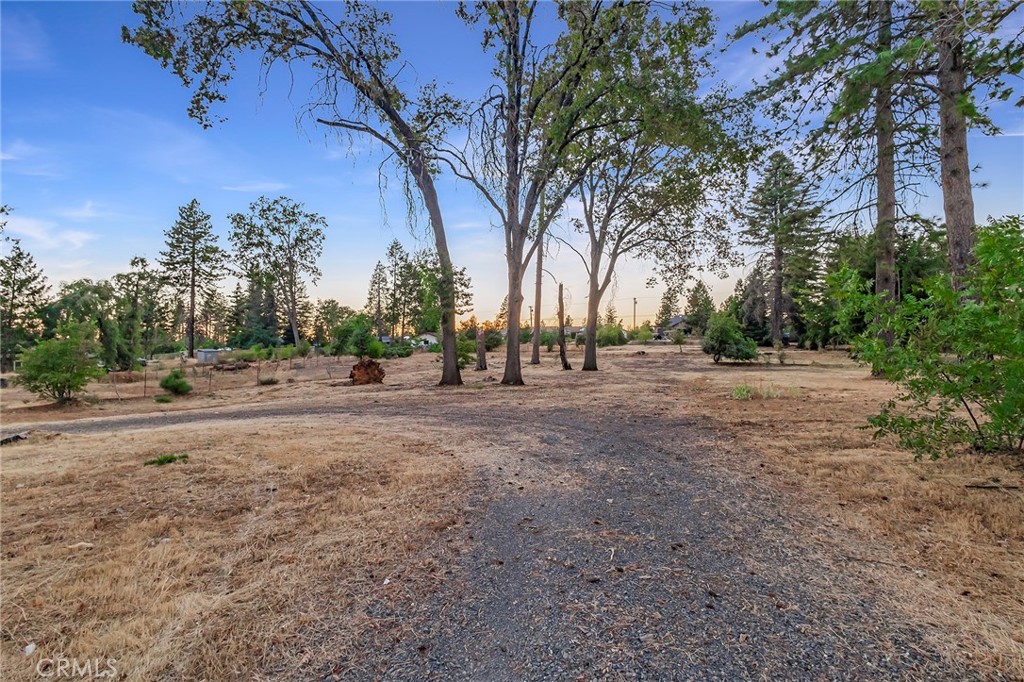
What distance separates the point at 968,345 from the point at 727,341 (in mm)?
16881

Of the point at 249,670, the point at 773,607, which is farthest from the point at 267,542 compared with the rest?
the point at 773,607

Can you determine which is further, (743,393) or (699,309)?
(699,309)

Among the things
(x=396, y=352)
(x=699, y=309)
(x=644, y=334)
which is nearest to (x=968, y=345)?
(x=396, y=352)

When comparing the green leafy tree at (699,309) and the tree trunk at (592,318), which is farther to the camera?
the green leafy tree at (699,309)

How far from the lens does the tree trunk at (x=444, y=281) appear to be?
12453 millimetres

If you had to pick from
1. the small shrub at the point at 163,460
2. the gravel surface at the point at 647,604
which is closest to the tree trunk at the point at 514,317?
the small shrub at the point at 163,460

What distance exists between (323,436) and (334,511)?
114 inches

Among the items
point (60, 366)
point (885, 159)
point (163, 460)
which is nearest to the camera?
point (163, 460)

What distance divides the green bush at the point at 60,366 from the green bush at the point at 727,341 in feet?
72.1

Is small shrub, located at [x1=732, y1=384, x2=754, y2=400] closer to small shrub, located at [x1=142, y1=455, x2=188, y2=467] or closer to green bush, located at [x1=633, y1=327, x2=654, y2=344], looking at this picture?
small shrub, located at [x1=142, y1=455, x2=188, y2=467]

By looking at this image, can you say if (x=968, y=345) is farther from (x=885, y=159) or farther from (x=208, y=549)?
(x=885, y=159)

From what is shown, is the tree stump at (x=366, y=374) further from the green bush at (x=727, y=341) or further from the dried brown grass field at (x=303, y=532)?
the green bush at (x=727, y=341)

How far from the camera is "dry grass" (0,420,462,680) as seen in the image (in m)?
→ 1.94

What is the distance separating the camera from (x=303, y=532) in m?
3.09
